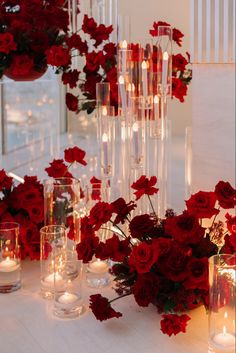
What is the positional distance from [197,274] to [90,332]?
26 centimetres

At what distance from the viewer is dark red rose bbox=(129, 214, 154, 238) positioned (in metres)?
1.42

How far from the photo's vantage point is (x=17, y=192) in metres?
1.80

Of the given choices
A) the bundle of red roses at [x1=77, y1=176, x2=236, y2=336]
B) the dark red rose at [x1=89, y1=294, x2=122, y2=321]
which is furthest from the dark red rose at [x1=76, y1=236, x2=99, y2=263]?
the dark red rose at [x1=89, y1=294, x2=122, y2=321]

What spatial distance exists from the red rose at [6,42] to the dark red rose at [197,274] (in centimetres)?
99

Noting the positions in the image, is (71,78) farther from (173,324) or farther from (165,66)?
(173,324)

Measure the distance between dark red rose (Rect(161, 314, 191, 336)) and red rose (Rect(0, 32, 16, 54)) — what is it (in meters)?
1.07

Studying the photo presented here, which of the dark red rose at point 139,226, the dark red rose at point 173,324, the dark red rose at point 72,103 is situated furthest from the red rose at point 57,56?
the dark red rose at point 173,324

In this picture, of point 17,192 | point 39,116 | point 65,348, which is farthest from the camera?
point 39,116

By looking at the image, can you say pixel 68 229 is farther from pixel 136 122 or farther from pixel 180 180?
pixel 180 180

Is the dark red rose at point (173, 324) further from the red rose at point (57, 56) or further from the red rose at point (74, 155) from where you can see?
the red rose at point (57, 56)

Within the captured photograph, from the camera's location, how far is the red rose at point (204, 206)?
4.47ft

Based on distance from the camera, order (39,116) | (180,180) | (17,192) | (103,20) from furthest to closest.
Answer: (39,116), (180,180), (103,20), (17,192)

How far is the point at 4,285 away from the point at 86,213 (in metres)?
0.31

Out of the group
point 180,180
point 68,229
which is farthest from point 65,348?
point 180,180
